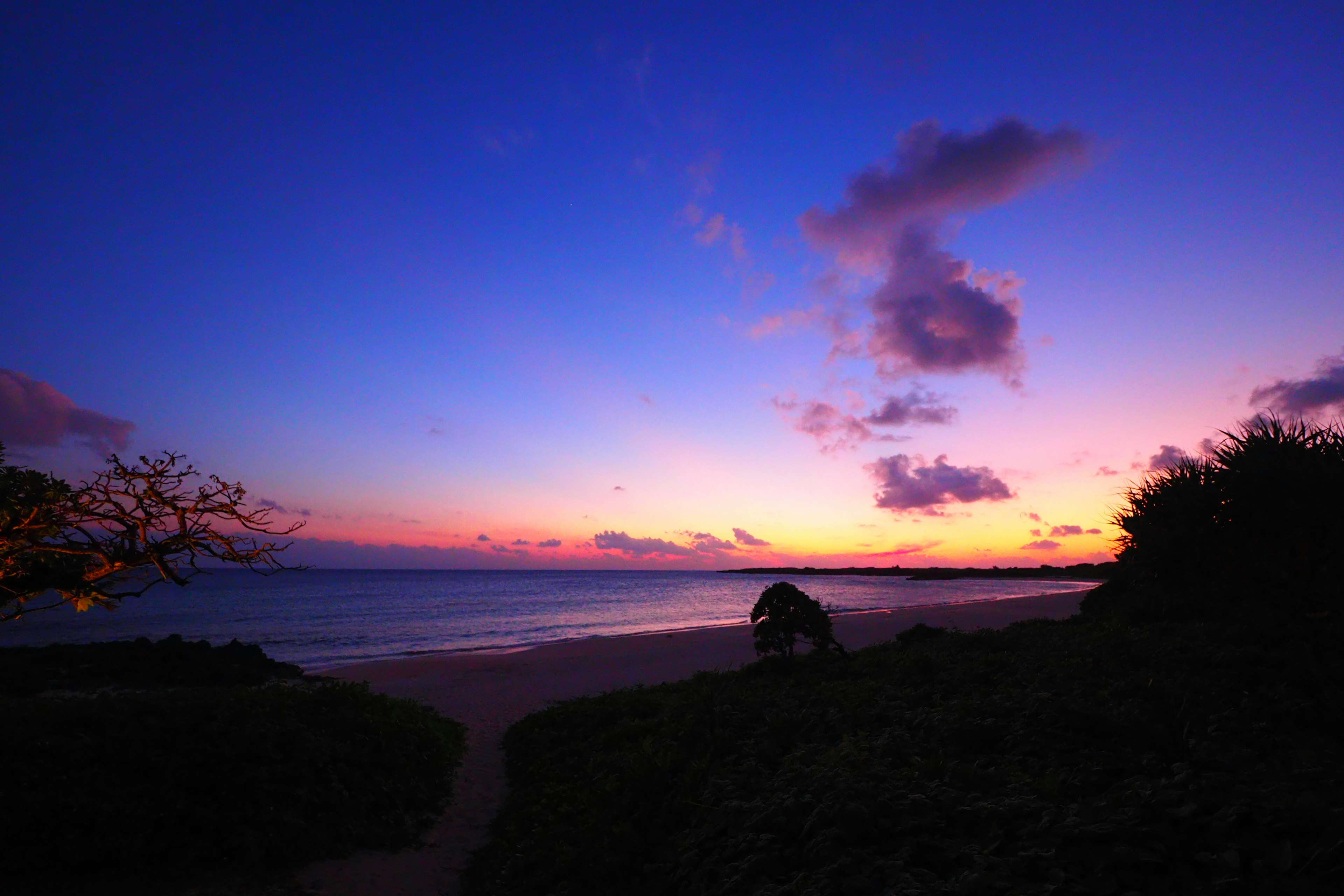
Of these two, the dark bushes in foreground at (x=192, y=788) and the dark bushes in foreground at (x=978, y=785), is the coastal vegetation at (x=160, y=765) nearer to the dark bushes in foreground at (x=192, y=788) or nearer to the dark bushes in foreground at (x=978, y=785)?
the dark bushes in foreground at (x=192, y=788)

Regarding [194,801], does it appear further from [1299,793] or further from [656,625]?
[656,625]

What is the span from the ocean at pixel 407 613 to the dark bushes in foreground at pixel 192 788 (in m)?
22.4

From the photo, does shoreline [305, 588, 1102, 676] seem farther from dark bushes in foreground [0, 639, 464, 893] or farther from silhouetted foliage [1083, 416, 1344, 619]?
silhouetted foliage [1083, 416, 1344, 619]

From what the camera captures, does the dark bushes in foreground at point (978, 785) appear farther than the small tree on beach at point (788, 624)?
No

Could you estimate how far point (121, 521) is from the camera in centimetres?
637

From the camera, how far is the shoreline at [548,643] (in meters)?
30.2

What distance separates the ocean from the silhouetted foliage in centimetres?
3218

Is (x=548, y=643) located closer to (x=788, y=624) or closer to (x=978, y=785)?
(x=788, y=624)

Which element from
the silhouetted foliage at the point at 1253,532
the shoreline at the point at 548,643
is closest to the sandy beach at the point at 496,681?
the shoreline at the point at 548,643

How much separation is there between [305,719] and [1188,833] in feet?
37.1

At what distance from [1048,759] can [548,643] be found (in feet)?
113

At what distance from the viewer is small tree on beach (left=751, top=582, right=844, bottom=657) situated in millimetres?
18156

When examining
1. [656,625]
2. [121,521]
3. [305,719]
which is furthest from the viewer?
[656,625]

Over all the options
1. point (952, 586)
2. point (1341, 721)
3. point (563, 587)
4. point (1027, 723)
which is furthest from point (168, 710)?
point (952, 586)
